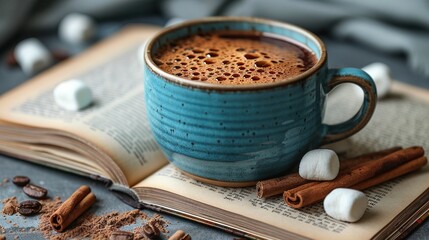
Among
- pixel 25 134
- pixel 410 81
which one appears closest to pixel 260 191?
pixel 25 134

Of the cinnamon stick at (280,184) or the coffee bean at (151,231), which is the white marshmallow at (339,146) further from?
the coffee bean at (151,231)

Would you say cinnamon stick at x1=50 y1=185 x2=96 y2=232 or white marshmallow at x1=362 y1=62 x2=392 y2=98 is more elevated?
cinnamon stick at x1=50 y1=185 x2=96 y2=232

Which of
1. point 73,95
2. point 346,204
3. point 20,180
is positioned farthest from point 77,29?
point 346,204

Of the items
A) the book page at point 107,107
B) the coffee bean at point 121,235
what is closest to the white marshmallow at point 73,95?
the book page at point 107,107

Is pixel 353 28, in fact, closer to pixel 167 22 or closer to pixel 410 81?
pixel 410 81

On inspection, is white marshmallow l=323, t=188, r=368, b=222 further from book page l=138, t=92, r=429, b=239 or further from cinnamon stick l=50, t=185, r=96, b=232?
cinnamon stick l=50, t=185, r=96, b=232

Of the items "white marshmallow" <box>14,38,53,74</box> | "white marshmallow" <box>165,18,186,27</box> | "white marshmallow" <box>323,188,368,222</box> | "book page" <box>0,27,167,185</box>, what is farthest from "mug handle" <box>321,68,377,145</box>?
"white marshmallow" <box>14,38,53,74</box>

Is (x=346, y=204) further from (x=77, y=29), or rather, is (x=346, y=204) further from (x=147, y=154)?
(x=77, y=29)
